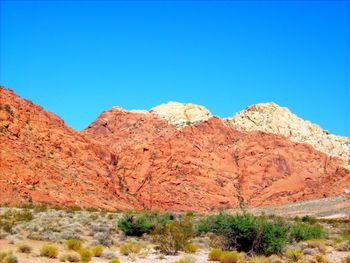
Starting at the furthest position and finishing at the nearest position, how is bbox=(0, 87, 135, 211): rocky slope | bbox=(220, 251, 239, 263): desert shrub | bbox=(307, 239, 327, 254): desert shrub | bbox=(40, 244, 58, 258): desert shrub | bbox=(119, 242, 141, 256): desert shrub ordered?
bbox=(0, 87, 135, 211): rocky slope
bbox=(307, 239, 327, 254): desert shrub
bbox=(119, 242, 141, 256): desert shrub
bbox=(220, 251, 239, 263): desert shrub
bbox=(40, 244, 58, 258): desert shrub

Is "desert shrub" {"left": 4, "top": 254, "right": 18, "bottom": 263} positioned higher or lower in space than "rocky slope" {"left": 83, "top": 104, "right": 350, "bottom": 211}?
lower

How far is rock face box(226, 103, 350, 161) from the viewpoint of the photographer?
413 feet

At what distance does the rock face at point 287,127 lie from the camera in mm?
125875

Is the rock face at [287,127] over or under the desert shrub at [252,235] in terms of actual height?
over

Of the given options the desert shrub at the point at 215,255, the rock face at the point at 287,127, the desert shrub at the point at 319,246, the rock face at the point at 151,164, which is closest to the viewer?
the desert shrub at the point at 215,255

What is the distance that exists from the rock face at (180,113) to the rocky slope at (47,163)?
3433 cm

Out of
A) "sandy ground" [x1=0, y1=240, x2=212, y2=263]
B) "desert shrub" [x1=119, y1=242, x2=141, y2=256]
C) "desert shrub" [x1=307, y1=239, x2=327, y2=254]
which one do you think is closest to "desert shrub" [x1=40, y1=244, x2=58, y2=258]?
"sandy ground" [x1=0, y1=240, x2=212, y2=263]

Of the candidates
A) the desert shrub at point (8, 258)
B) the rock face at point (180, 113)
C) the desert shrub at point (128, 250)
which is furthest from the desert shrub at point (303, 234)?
the rock face at point (180, 113)

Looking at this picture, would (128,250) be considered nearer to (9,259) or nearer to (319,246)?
(9,259)

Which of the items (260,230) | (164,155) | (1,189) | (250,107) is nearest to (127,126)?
(164,155)

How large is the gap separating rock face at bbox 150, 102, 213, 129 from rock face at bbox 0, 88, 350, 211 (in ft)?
5.14

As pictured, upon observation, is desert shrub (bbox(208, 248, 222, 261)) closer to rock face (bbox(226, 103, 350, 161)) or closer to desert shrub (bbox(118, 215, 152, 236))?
desert shrub (bbox(118, 215, 152, 236))

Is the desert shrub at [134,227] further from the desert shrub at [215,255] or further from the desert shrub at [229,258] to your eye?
the desert shrub at [229,258]

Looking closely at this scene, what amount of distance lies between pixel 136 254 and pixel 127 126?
96.5 m
